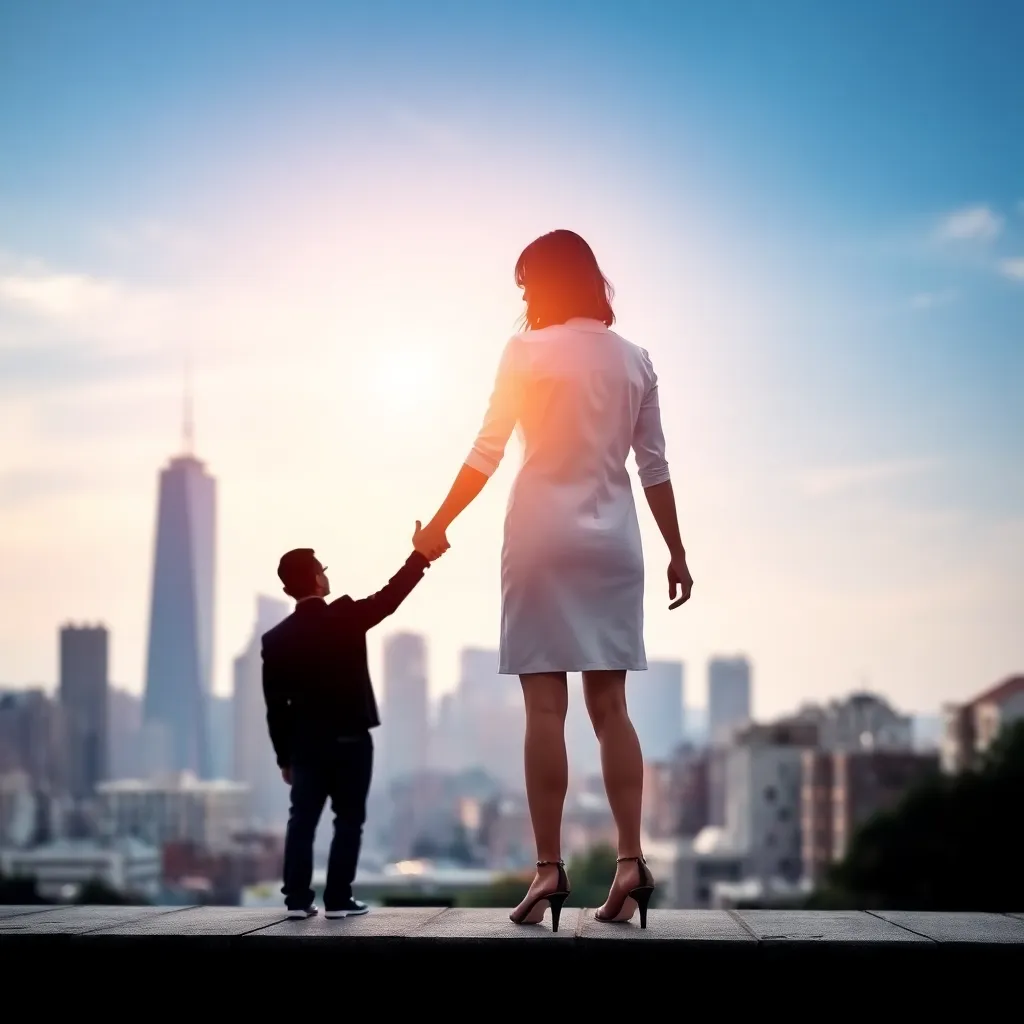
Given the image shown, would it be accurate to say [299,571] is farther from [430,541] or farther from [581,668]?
[581,668]

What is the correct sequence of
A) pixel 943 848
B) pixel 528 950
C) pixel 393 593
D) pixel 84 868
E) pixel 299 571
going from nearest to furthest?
pixel 528 950
pixel 393 593
pixel 299 571
pixel 943 848
pixel 84 868

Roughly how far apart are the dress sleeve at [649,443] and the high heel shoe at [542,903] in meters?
1.79

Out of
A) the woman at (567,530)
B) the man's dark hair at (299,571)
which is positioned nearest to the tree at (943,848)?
the man's dark hair at (299,571)

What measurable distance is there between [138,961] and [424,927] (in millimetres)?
1183

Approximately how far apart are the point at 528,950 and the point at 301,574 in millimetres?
2785

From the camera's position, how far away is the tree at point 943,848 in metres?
54.5

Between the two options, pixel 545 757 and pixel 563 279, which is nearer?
pixel 545 757

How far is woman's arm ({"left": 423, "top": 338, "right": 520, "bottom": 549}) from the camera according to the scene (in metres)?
7.58

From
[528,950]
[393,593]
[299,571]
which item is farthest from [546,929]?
[299,571]

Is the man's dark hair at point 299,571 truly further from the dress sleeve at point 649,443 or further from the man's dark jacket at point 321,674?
the dress sleeve at point 649,443

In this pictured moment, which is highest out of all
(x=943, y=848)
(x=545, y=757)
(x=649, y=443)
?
(x=649, y=443)

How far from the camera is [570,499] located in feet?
24.2

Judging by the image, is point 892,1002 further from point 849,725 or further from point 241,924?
point 849,725

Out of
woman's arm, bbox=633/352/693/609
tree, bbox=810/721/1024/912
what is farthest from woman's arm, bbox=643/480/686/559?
tree, bbox=810/721/1024/912
